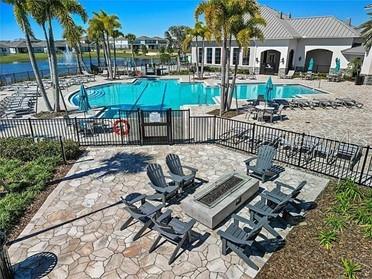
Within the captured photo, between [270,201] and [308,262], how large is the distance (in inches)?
71.6

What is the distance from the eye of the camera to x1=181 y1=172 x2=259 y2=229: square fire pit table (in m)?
6.39

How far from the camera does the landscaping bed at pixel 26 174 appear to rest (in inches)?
271

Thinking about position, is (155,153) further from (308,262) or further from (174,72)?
(174,72)

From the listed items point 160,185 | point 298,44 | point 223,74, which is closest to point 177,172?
point 160,185

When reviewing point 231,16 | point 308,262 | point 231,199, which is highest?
point 231,16

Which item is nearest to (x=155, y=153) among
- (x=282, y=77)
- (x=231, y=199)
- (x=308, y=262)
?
(x=231, y=199)

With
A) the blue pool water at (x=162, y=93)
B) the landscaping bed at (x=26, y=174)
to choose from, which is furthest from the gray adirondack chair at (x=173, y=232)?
the blue pool water at (x=162, y=93)

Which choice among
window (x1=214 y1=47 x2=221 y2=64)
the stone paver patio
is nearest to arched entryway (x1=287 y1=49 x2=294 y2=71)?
window (x1=214 y1=47 x2=221 y2=64)

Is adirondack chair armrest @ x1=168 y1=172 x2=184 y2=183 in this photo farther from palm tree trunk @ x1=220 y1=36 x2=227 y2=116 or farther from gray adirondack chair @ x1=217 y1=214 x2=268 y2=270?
palm tree trunk @ x1=220 y1=36 x2=227 y2=116

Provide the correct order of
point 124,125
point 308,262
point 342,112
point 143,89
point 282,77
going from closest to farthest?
point 308,262, point 124,125, point 342,112, point 143,89, point 282,77

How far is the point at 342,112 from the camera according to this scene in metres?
17.4

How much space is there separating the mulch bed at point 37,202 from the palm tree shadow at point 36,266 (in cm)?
109

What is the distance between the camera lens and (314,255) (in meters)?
5.55

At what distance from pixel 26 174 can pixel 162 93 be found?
19173 mm
